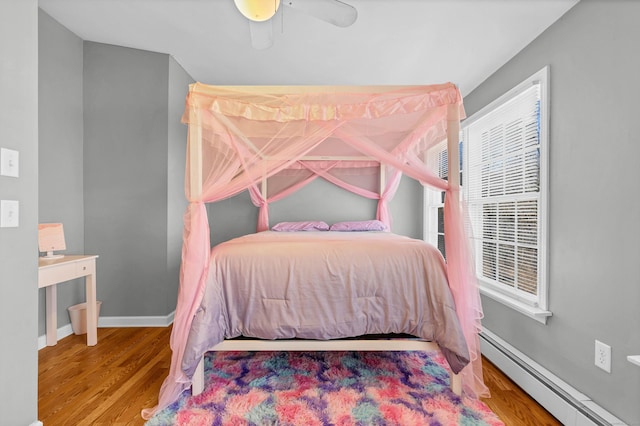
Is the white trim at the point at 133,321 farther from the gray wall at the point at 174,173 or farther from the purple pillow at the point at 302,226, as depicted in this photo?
the purple pillow at the point at 302,226

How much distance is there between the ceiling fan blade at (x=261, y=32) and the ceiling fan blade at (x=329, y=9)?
0.55ft

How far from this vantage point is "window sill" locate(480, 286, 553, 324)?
194cm

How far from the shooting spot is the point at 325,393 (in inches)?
70.2

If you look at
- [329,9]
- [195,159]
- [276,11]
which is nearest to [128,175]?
[195,159]

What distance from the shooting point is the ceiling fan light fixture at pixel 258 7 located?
150 centimetres

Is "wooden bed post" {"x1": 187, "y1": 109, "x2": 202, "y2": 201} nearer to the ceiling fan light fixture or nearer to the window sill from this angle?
the ceiling fan light fixture

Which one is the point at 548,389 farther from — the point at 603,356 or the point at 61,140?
the point at 61,140

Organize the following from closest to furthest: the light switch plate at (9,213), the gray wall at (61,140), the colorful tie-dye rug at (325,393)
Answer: the light switch plate at (9,213) < the colorful tie-dye rug at (325,393) < the gray wall at (61,140)

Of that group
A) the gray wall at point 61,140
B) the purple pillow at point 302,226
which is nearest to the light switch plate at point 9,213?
the gray wall at point 61,140

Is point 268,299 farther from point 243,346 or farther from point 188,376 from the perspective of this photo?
point 188,376

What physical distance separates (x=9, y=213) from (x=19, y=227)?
0.08 meters

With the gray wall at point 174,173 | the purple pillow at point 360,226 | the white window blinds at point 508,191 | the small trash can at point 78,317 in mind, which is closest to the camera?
the white window blinds at point 508,191

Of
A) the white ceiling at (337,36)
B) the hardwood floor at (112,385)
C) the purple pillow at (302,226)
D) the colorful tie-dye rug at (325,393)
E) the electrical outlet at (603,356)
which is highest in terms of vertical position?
the white ceiling at (337,36)

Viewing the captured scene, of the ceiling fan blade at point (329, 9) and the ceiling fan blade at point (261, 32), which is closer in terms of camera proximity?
the ceiling fan blade at point (329, 9)
